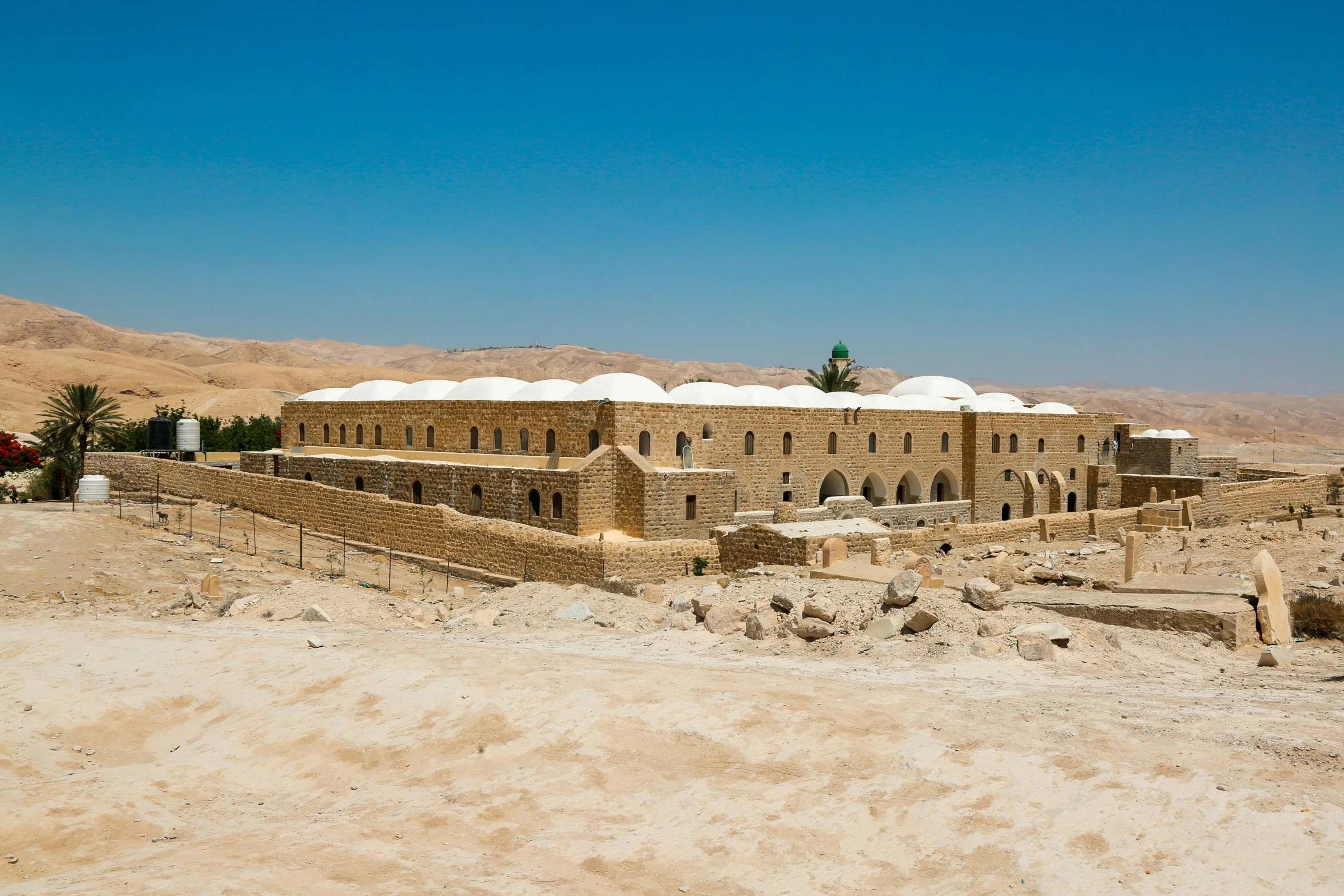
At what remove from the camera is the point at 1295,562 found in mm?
16812

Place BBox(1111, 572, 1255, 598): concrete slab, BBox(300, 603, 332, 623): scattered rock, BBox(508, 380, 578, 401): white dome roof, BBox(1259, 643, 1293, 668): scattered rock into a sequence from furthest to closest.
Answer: BBox(508, 380, 578, 401): white dome roof < BBox(300, 603, 332, 623): scattered rock < BBox(1111, 572, 1255, 598): concrete slab < BBox(1259, 643, 1293, 668): scattered rock

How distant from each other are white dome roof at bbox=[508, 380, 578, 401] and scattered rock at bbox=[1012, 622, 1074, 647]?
18227 millimetres

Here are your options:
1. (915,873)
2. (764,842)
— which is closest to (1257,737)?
(915,873)

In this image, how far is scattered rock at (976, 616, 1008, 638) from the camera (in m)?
9.67

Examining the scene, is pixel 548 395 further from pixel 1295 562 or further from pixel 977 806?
pixel 977 806

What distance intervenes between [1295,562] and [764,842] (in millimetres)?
15376

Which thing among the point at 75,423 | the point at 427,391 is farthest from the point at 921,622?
the point at 75,423

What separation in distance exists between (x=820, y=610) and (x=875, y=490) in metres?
19.3

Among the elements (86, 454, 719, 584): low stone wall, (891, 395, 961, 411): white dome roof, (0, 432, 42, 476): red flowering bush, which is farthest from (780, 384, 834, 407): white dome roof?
(0, 432, 42, 476): red flowering bush

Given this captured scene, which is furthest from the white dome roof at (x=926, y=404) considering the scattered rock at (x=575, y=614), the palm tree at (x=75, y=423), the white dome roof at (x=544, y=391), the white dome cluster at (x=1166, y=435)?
the palm tree at (x=75, y=423)

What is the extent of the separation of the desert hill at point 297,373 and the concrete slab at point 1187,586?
202 feet

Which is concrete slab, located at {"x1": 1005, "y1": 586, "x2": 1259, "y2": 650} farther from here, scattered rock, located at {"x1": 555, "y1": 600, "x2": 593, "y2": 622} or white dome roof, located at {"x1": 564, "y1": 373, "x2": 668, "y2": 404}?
white dome roof, located at {"x1": 564, "y1": 373, "x2": 668, "y2": 404}

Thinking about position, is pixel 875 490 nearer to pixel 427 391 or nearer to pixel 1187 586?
pixel 427 391

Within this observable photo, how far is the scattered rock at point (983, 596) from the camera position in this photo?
10.5 m
